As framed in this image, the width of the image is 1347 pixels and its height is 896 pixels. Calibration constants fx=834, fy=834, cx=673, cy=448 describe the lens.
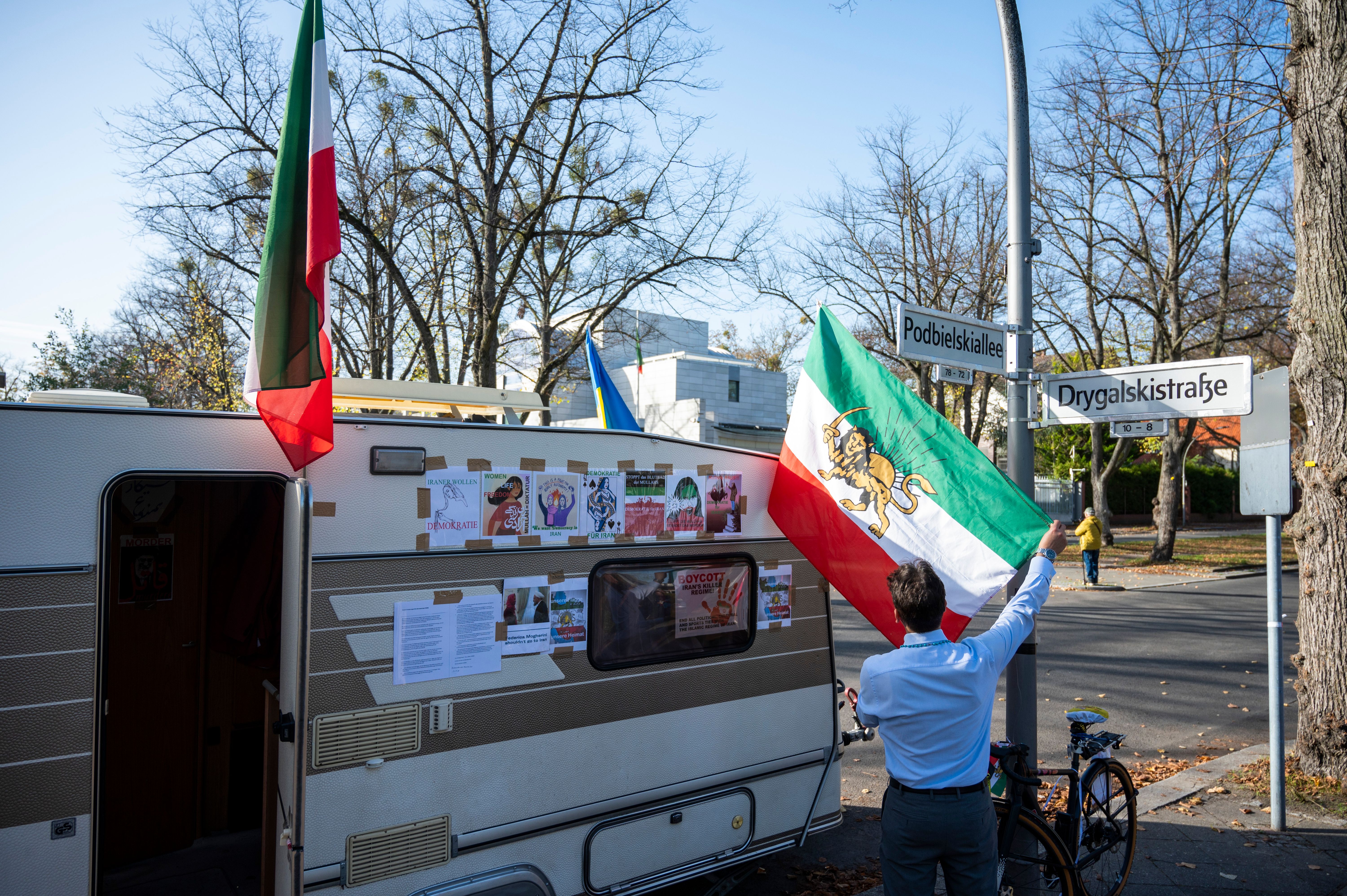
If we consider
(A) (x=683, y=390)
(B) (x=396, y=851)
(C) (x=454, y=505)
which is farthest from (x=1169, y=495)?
(B) (x=396, y=851)

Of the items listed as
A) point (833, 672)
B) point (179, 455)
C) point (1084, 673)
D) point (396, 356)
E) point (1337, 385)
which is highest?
point (396, 356)

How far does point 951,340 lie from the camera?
492 centimetres

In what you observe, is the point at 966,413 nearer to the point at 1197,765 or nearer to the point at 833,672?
the point at 1197,765

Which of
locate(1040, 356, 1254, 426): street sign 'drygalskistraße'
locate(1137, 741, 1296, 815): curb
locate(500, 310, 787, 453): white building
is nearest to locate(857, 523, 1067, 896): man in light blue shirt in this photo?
locate(1040, 356, 1254, 426): street sign 'drygalskistraße'

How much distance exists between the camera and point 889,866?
133 inches

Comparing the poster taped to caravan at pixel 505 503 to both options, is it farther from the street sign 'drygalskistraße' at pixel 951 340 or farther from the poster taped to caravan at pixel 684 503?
the street sign 'drygalskistraße' at pixel 951 340

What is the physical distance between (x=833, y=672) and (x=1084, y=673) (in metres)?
6.79

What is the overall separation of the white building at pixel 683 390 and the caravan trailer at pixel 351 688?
45.0 feet

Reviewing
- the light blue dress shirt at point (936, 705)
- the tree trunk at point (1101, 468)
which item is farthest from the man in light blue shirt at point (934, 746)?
the tree trunk at point (1101, 468)

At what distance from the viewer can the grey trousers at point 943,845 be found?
129 inches

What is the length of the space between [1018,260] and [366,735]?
4.34m

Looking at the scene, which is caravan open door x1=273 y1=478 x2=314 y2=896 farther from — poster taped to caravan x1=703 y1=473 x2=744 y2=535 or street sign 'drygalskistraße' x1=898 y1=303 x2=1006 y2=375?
street sign 'drygalskistraße' x1=898 y1=303 x2=1006 y2=375

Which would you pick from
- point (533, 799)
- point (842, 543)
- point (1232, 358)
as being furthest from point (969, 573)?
point (533, 799)

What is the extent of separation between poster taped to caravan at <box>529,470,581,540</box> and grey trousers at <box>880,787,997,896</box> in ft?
6.49
